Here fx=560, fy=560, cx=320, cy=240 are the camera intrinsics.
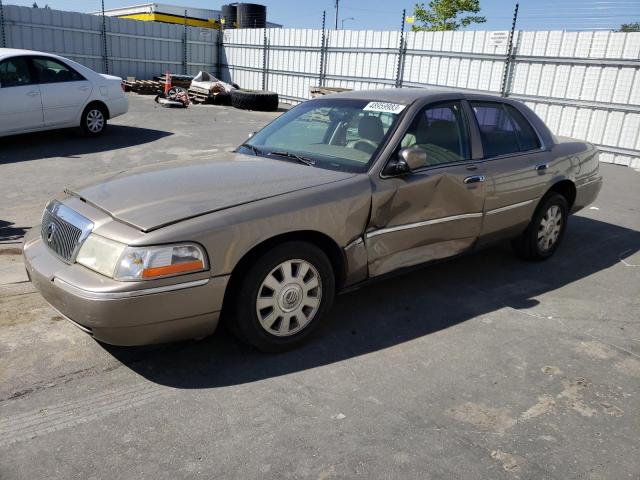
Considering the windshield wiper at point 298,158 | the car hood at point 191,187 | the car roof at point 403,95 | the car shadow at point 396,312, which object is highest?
the car roof at point 403,95

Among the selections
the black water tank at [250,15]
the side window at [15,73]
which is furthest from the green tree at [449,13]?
the side window at [15,73]

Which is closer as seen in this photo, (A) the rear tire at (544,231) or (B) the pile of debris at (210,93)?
(A) the rear tire at (544,231)

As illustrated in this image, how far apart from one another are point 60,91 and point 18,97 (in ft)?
2.75

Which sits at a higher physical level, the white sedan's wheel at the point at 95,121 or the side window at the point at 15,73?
the side window at the point at 15,73

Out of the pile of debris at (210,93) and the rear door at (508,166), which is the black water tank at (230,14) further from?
the rear door at (508,166)

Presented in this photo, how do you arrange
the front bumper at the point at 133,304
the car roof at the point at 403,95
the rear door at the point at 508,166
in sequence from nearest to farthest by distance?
the front bumper at the point at 133,304
the car roof at the point at 403,95
the rear door at the point at 508,166

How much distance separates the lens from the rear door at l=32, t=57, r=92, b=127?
9922mm

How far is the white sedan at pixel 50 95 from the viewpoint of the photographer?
9453 millimetres

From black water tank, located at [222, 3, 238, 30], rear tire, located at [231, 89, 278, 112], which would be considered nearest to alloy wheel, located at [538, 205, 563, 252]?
rear tire, located at [231, 89, 278, 112]

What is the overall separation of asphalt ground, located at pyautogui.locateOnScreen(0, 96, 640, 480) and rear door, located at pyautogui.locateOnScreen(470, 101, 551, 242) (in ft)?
1.90

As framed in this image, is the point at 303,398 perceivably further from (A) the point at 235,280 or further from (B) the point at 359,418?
(A) the point at 235,280

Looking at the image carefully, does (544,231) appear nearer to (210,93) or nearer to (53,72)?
(53,72)

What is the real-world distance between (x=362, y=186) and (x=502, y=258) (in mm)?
2511

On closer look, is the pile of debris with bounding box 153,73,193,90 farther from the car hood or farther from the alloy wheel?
the car hood
